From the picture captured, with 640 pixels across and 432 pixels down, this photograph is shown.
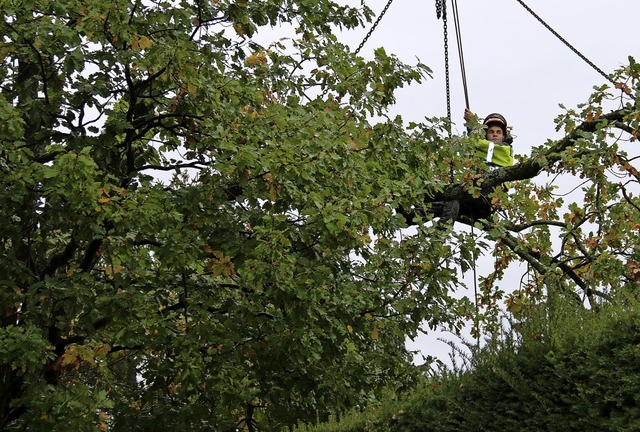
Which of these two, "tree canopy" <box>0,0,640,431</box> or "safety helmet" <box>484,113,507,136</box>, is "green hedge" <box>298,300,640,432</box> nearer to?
"tree canopy" <box>0,0,640,431</box>

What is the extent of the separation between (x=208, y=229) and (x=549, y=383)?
3285mm

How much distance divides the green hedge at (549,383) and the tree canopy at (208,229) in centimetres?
72

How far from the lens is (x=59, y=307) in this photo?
31.0 feet

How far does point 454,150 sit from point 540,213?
5.50 meters

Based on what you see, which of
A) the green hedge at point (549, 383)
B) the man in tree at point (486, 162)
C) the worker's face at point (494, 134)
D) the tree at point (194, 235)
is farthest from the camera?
the worker's face at point (494, 134)

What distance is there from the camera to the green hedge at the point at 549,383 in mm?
7688

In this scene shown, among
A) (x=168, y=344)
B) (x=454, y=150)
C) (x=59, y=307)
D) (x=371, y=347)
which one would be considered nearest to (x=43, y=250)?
(x=59, y=307)

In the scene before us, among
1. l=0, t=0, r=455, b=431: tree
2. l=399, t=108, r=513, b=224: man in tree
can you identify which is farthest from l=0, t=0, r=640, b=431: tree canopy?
l=399, t=108, r=513, b=224: man in tree

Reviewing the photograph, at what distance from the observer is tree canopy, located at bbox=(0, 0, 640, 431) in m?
8.82

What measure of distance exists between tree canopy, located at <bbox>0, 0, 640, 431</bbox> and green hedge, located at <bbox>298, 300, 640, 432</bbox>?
72 cm

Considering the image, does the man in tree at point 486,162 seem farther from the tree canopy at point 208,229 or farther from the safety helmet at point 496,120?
the tree canopy at point 208,229

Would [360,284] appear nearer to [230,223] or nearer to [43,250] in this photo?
[230,223]

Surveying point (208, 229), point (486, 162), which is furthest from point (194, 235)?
point (486, 162)

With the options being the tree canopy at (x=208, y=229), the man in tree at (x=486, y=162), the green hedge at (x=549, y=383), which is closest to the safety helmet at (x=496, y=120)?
the man in tree at (x=486, y=162)
